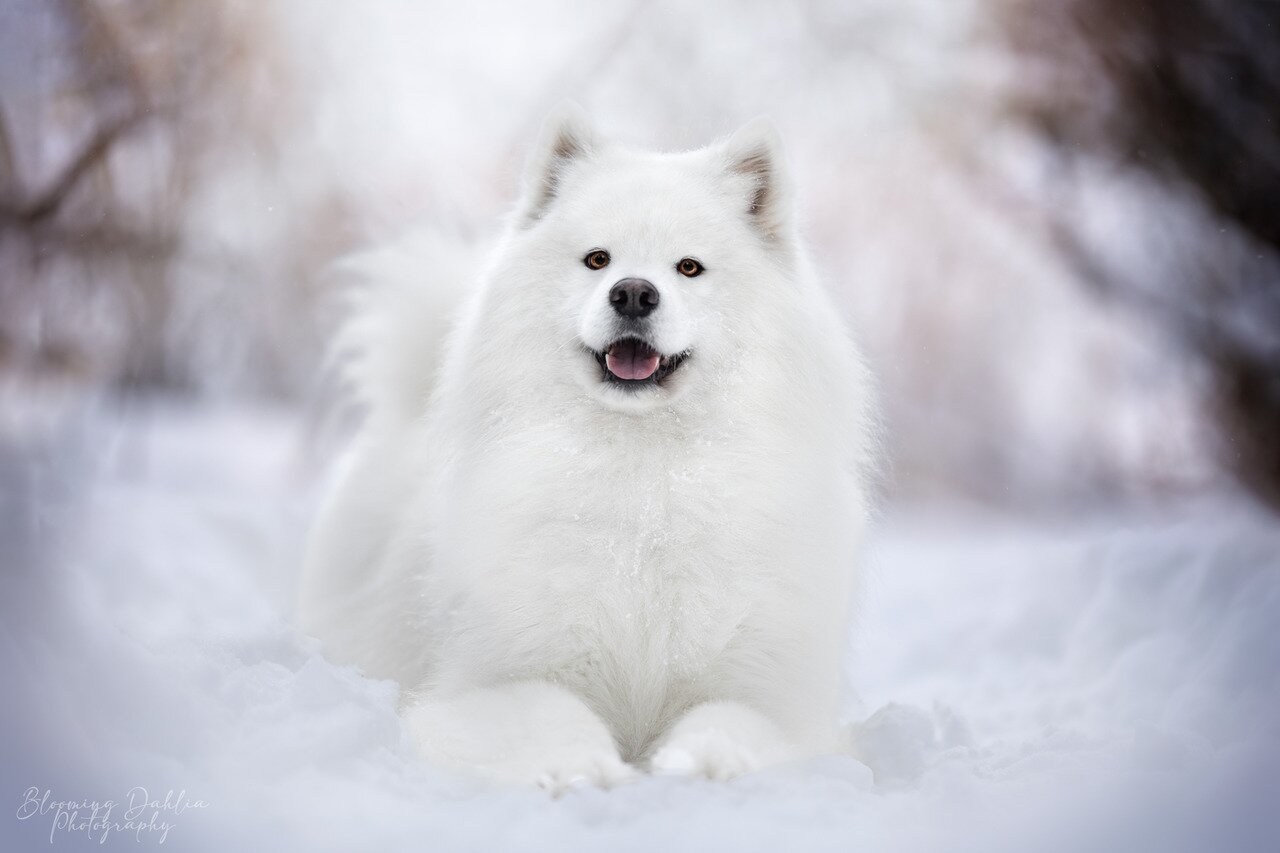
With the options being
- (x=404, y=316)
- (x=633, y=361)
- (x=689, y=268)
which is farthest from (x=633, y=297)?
(x=404, y=316)

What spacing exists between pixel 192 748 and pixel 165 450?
7.18 feet

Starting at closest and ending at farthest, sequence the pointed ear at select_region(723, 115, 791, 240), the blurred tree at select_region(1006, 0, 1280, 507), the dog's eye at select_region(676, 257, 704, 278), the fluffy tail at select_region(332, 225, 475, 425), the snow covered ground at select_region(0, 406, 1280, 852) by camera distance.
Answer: the snow covered ground at select_region(0, 406, 1280, 852) < the dog's eye at select_region(676, 257, 704, 278) < the pointed ear at select_region(723, 115, 791, 240) < the fluffy tail at select_region(332, 225, 475, 425) < the blurred tree at select_region(1006, 0, 1280, 507)

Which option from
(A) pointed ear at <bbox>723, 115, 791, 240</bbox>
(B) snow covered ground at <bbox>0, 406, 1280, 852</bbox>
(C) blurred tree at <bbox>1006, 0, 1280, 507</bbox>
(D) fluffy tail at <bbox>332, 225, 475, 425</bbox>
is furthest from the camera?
(C) blurred tree at <bbox>1006, 0, 1280, 507</bbox>

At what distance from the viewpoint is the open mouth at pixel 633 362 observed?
232 centimetres

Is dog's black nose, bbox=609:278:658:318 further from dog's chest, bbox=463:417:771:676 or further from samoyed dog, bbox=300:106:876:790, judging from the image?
dog's chest, bbox=463:417:771:676

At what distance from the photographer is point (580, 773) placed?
191cm

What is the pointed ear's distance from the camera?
264 cm

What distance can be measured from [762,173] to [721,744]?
5.02 ft

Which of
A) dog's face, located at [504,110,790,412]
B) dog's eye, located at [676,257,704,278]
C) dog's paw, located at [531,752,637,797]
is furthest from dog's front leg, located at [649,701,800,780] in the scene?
dog's eye, located at [676,257,704,278]

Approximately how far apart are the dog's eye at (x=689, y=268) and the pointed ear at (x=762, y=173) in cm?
30

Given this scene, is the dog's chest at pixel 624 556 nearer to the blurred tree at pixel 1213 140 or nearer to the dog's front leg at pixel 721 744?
the dog's front leg at pixel 721 744

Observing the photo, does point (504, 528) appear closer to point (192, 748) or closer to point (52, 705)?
point (192, 748)

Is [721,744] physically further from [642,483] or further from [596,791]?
[642,483]
